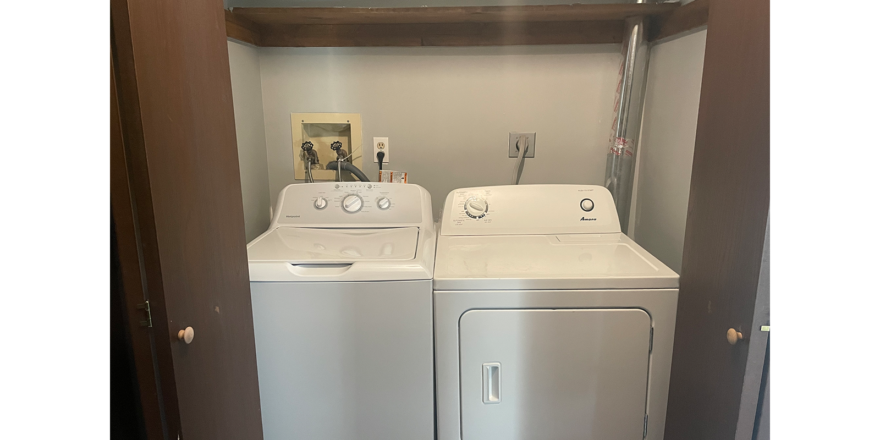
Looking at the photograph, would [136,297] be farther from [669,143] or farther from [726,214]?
[669,143]

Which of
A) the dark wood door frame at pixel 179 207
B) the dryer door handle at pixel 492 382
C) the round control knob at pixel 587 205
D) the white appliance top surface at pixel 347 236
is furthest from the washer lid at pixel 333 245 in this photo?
the round control knob at pixel 587 205

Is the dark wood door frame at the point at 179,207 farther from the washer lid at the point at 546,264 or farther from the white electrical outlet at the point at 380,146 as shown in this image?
the white electrical outlet at the point at 380,146

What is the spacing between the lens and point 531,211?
5.44 feet

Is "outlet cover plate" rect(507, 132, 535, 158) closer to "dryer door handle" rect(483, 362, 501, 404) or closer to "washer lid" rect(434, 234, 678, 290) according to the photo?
"washer lid" rect(434, 234, 678, 290)

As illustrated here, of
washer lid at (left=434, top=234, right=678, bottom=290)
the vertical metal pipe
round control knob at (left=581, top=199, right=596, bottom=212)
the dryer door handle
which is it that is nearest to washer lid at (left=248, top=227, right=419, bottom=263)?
washer lid at (left=434, top=234, right=678, bottom=290)

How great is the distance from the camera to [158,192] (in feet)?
2.34

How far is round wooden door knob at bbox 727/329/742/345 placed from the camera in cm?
85

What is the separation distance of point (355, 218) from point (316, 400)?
61 cm

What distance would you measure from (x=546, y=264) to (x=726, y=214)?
1.64 ft

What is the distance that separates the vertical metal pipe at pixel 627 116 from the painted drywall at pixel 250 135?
1.42m

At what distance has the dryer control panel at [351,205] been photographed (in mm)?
1641

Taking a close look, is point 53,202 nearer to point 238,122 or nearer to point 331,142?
point 238,122

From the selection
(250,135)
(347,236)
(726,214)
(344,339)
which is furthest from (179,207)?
(250,135)
